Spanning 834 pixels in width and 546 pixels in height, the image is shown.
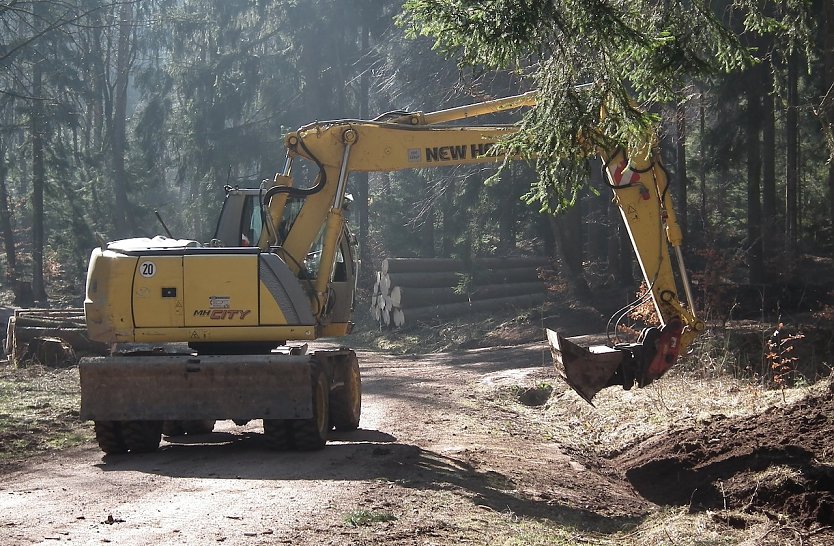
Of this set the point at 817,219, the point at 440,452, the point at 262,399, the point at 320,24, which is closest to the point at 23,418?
the point at 262,399

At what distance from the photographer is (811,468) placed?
7906mm

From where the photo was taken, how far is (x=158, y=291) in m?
11.1

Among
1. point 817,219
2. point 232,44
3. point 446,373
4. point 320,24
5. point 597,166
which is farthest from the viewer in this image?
point 232,44

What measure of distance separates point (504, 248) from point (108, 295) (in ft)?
89.6

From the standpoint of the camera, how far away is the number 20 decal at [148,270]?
11125mm

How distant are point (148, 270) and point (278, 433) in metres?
2.29

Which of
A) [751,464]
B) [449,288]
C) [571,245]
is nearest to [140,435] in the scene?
[751,464]

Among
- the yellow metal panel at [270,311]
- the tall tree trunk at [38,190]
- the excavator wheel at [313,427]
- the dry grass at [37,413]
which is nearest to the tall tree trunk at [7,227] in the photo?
the tall tree trunk at [38,190]

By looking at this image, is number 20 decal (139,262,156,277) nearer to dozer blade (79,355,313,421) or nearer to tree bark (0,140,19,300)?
dozer blade (79,355,313,421)

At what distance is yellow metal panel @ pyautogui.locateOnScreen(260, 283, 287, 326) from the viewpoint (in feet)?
36.2

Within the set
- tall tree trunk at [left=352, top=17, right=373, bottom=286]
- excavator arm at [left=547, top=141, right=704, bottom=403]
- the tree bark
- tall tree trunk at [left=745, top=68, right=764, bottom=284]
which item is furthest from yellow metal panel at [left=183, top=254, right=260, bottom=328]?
the tree bark

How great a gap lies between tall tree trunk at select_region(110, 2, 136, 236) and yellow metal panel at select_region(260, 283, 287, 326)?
120ft

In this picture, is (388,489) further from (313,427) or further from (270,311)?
(270,311)

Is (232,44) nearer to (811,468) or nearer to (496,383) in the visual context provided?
(496,383)
